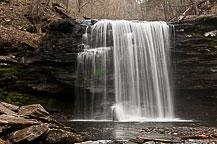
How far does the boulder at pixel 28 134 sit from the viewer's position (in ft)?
14.3

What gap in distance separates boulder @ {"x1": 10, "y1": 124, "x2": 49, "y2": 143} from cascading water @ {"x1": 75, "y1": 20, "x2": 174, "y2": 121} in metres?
10.2

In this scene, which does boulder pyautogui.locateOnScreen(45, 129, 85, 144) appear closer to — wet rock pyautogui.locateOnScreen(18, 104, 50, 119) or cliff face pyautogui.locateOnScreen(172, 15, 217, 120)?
wet rock pyautogui.locateOnScreen(18, 104, 50, 119)

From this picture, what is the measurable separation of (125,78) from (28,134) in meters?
11.5

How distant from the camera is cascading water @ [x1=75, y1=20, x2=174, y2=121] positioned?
603 inches

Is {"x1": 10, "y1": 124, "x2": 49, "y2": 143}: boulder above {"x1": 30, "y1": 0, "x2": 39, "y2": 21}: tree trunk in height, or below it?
below

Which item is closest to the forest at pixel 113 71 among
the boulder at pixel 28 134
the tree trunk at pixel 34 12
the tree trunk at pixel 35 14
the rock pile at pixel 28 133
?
the tree trunk at pixel 35 14

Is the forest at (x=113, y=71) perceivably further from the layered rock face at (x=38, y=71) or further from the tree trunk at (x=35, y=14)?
the tree trunk at (x=35, y=14)

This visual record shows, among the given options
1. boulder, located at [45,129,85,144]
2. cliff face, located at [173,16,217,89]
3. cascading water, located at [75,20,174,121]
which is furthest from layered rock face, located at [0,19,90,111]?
boulder, located at [45,129,85,144]

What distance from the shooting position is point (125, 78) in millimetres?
15617

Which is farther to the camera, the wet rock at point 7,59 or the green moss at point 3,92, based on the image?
the wet rock at point 7,59

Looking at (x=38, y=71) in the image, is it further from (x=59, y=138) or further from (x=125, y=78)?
(x=59, y=138)

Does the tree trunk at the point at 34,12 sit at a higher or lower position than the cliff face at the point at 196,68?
higher

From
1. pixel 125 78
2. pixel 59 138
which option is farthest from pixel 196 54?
pixel 59 138

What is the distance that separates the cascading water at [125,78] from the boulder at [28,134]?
33.5ft
